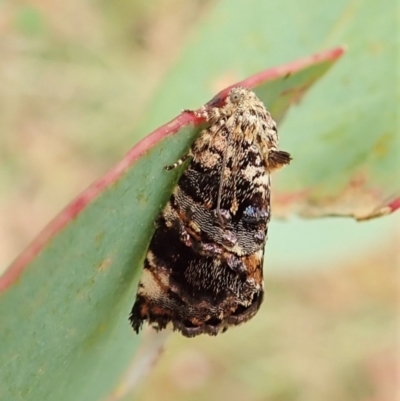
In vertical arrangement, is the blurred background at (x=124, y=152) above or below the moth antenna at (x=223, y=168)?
above

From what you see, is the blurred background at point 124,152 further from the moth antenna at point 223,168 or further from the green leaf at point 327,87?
the moth antenna at point 223,168

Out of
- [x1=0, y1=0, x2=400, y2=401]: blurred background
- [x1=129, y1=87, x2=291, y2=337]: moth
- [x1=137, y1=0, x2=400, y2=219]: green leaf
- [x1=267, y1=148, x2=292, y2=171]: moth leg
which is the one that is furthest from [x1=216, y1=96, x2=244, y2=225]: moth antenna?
[x1=0, y1=0, x2=400, y2=401]: blurred background

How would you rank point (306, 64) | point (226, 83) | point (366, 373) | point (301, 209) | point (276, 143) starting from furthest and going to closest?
point (366, 373) → point (226, 83) → point (301, 209) → point (276, 143) → point (306, 64)

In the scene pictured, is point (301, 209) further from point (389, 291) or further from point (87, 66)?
point (389, 291)

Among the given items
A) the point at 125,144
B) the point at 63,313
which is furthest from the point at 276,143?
the point at 125,144

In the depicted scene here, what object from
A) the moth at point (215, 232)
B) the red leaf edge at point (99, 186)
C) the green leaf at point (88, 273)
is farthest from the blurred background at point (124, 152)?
the red leaf edge at point (99, 186)

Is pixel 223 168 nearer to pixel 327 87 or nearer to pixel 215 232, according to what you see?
pixel 215 232
